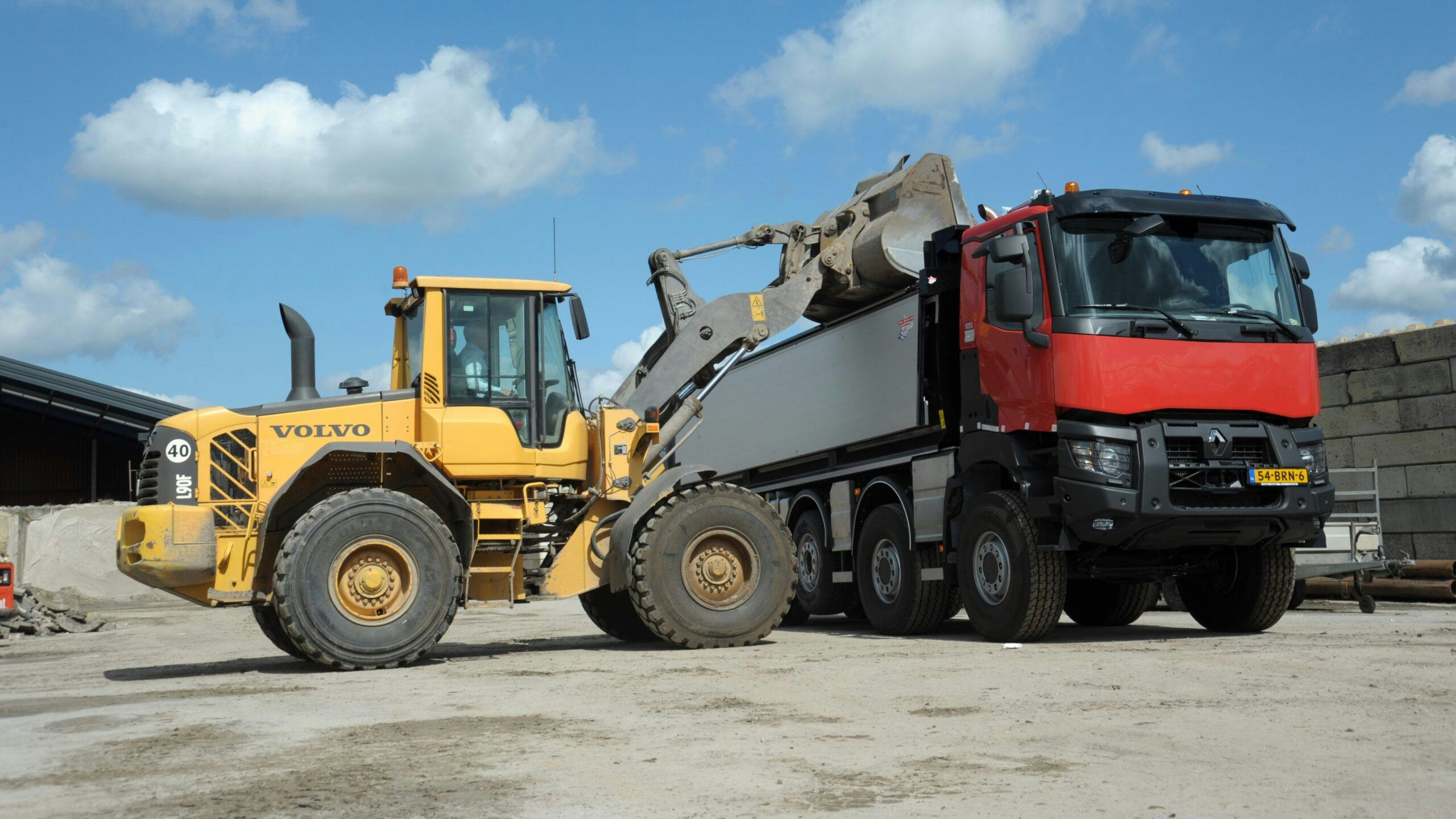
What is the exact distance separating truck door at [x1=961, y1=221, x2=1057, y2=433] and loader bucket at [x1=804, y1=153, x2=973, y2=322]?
1332mm

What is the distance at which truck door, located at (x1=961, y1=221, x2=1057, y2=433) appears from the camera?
32.9 ft

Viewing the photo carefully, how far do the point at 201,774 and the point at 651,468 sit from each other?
21.2 ft

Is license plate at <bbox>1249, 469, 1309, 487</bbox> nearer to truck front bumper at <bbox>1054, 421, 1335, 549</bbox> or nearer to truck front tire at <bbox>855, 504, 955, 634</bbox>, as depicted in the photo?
truck front bumper at <bbox>1054, 421, 1335, 549</bbox>

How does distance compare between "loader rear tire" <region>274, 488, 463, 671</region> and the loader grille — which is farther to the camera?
the loader grille

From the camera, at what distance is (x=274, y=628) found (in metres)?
10.8

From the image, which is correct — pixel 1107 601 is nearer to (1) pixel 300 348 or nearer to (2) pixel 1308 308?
(2) pixel 1308 308

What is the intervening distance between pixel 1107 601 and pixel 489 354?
654 centimetres

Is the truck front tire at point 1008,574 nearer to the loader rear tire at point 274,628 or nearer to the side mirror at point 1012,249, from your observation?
the side mirror at point 1012,249

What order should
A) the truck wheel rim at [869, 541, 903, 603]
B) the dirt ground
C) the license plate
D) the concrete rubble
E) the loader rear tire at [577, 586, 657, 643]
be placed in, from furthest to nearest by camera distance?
the concrete rubble → the truck wheel rim at [869, 541, 903, 603] → the loader rear tire at [577, 586, 657, 643] → the license plate → the dirt ground

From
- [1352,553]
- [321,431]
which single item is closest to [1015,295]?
[321,431]

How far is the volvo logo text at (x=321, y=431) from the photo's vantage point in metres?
10.0

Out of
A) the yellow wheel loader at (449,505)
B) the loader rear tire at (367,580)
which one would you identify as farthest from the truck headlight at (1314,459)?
the loader rear tire at (367,580)

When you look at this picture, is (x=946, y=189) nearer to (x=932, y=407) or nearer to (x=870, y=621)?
(x=932, y=407)

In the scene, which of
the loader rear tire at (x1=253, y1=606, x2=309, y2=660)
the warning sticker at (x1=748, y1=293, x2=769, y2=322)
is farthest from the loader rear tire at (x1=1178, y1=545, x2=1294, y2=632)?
the loader rear tire at (x1=253, y1=606, x2=309, y2=660)
